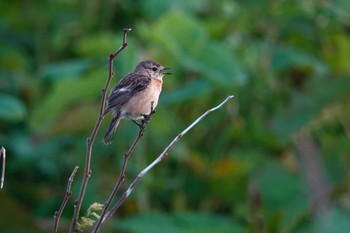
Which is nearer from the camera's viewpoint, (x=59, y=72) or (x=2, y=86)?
(x=59, y=72)

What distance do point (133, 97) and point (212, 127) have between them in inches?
99.3

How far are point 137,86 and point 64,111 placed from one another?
2.40 m

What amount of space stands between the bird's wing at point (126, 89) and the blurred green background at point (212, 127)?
156 cm

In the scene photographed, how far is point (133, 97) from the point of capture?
16.0 ft

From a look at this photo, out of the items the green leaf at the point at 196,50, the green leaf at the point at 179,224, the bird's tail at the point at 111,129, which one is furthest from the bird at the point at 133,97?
the green leaf at the point at 196,50

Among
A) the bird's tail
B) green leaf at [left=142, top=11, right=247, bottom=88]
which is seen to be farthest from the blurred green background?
the bird's tail

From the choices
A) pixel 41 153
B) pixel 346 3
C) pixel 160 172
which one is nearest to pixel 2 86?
pixel 41 153

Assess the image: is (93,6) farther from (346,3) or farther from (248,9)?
(346,3)

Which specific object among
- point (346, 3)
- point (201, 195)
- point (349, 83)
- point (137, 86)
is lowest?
point (137, 86)

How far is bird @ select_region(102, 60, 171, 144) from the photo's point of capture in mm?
4754

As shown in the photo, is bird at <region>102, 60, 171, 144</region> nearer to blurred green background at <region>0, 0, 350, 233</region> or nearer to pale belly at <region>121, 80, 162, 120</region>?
pale belly at <region>121, 80, 162, 120</region>

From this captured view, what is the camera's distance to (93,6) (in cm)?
870

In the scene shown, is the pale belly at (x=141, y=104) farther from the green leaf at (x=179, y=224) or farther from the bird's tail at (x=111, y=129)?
the green leaf at (x=179, y=224)

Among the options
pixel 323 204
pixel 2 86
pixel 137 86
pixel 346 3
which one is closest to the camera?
pixel 137 86
